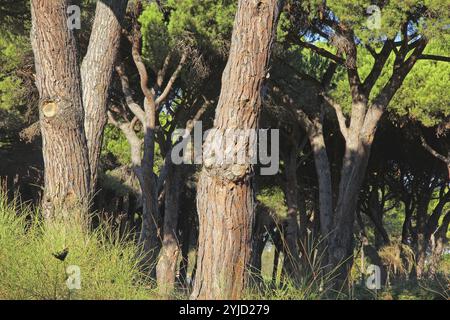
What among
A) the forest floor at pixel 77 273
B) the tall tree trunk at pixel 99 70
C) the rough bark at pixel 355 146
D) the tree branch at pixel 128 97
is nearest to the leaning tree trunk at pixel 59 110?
the tall tree trunk at pixel 99 70

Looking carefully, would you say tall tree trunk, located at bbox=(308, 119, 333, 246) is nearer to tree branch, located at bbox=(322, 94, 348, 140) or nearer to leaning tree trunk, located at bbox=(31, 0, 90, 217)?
tree branch, located at bbox=(322, 94, 348, 140)

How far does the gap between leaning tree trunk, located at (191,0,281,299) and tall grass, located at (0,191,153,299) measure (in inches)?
24.5

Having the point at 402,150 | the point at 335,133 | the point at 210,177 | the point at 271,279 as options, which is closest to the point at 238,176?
the point at 210,177

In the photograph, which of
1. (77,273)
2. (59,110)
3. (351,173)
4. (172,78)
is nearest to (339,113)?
(351,173)

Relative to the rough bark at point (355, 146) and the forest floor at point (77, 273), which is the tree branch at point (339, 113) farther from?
the forest floor at point (77, 273)

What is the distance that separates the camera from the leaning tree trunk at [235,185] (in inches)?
221

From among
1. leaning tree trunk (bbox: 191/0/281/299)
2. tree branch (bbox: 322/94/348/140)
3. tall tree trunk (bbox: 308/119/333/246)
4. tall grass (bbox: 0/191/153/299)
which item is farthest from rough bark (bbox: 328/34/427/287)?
leaning tree trunk (bbox: 191/0/281/299)

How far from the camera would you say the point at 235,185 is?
18.6ft

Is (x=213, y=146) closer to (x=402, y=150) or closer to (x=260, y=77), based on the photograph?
(x=260, y=77)

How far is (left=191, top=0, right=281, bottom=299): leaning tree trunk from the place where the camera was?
561 centimetres

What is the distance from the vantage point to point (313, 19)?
15.3 m

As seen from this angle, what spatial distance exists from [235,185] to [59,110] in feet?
9.33

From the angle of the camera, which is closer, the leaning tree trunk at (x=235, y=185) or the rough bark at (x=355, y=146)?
the leaning tree trunk at (x=235, y=185)

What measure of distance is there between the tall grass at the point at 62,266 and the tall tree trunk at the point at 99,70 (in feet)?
7.98
